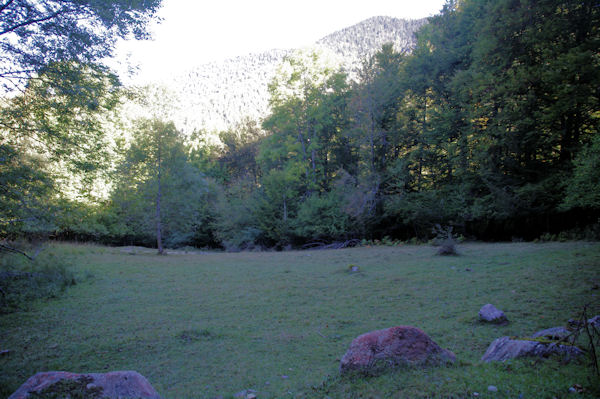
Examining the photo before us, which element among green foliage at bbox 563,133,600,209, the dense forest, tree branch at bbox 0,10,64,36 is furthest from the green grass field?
tree branch at bbox 0,10,64,36

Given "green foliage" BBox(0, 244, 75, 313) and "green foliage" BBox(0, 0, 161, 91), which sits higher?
"green foliage" BBox(0, 0, 161, 91)

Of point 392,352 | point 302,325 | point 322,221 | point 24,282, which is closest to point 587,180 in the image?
point 302,325

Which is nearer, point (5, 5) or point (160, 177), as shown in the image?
point (5, 5)

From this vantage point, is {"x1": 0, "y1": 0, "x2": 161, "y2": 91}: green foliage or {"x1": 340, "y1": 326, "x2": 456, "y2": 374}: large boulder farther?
{"x1": 0, "y1": 0, "x2": 161, "y2": 91}: green foliage

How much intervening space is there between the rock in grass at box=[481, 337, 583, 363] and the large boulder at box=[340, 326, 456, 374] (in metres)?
0.55

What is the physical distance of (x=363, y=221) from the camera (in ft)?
86.6

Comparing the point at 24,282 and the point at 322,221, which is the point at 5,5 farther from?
the point at 322,221

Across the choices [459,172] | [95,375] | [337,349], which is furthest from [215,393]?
[459,172]

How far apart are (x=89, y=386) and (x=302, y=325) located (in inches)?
185

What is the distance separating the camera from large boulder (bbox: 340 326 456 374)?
12.5ft

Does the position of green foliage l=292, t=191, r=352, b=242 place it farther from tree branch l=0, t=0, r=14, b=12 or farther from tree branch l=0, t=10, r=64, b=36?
tree branch l=0, t=0, r=14, b=12

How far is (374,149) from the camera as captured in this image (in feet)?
91.8

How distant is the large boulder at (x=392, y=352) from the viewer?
3.82m

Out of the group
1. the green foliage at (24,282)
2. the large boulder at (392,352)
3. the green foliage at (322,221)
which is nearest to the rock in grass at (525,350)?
the large boulder at (392,352)
